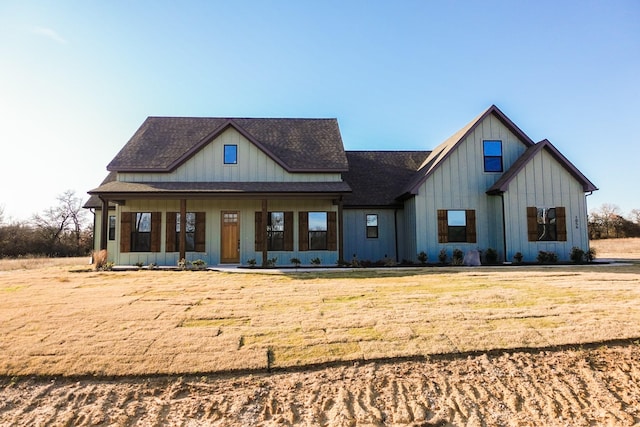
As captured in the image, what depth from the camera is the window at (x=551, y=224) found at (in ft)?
52.0

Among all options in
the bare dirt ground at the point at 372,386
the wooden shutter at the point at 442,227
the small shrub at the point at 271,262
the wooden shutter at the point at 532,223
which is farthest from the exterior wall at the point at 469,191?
the bare dirt ground at the point at 372,386

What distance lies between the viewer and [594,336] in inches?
237

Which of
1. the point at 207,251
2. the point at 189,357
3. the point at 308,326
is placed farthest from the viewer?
the point at 207,251

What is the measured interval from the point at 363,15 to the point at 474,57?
4.80m

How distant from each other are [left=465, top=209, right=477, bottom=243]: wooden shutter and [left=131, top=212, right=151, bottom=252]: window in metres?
13.7

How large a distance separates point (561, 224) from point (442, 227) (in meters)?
4.93

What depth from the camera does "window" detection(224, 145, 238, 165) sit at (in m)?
16.8

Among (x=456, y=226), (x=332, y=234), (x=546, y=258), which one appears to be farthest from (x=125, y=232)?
(x=546, y=258)

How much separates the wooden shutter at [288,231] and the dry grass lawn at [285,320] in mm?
5718

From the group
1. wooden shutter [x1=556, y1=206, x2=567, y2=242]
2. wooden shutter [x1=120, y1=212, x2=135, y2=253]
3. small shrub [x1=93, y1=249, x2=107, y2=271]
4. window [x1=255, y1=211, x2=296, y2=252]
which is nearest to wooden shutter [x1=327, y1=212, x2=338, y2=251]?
window [x1=255, y1=211, x2=296, y2=252]

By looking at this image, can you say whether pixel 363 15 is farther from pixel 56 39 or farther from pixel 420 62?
pixel 56 39

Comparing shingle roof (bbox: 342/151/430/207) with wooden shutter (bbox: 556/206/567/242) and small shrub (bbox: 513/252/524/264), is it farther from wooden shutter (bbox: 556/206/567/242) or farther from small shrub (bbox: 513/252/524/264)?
wooden shutter (bbox: 556/206/567/242)

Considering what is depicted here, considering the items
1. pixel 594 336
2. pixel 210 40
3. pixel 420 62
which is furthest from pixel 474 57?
pixel 594 336

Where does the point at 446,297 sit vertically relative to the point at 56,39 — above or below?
below
